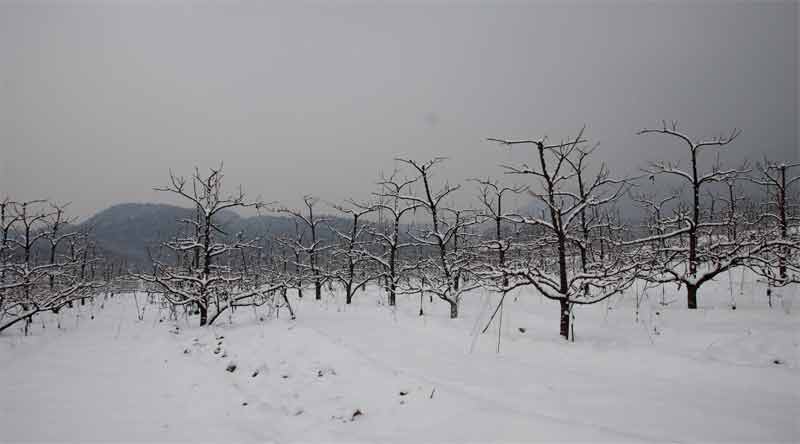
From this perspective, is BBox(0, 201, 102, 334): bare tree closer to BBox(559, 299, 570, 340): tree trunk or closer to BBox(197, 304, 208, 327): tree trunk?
BBox(197, 304, 208, 327): tree trunk

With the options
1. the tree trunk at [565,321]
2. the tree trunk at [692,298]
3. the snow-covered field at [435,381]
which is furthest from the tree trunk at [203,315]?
the tree trunk at [692,298]

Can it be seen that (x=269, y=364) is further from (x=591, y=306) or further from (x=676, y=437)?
(x=591, y=306)

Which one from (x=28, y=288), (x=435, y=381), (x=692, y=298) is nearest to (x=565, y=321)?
(x=435, y=381)

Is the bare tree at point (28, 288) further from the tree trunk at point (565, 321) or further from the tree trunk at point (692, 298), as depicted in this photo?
the tree trunk at point (692, 298)

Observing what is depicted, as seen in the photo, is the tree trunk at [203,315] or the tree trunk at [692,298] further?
the tree trunk at [203,315]

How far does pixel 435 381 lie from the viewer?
17.3ft

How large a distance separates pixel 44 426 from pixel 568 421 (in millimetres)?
7241

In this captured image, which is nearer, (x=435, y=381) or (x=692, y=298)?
(x=435, y=381)

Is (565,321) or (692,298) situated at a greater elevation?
(692,298)

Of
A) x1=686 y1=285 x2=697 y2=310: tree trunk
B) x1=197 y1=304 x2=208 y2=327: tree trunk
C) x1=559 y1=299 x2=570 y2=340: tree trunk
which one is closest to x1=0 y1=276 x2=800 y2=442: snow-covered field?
x1=559 y1=299 x2=570 y2=340: tree trunk

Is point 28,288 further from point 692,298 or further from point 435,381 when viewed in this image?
point 692,298

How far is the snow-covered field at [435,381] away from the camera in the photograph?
3832 mm

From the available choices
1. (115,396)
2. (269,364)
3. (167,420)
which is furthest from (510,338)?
(115,396)

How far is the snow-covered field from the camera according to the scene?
3.83 metres
